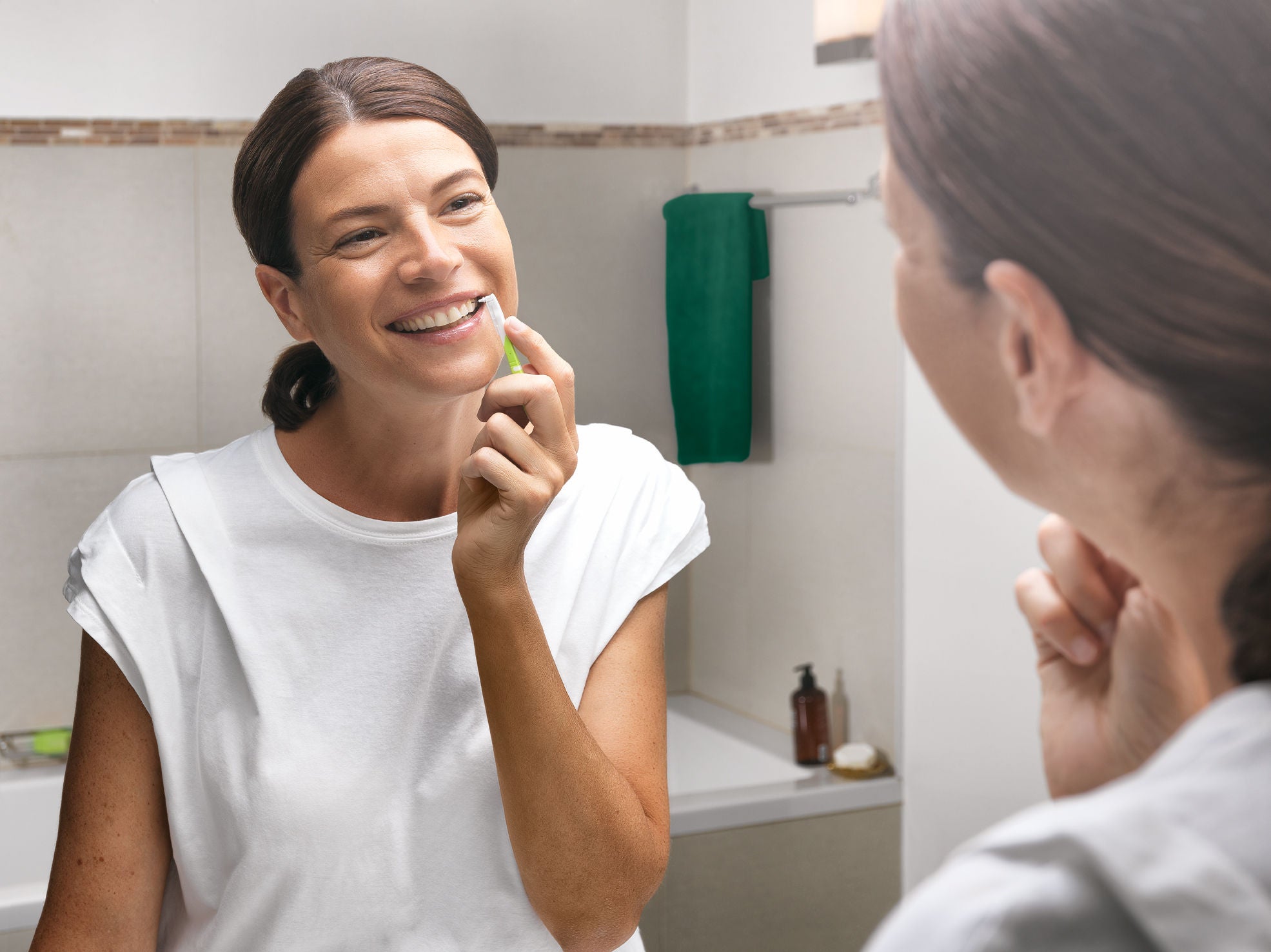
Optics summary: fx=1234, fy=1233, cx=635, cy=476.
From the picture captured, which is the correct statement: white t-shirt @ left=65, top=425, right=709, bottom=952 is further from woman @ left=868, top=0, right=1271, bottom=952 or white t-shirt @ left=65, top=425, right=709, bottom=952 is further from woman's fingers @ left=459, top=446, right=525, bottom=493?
woman @ left=868, top=0, right=1271, bottom=952

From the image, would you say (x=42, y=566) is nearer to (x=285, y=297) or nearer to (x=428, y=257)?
(x=285, y=297)

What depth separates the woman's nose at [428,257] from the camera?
886mm


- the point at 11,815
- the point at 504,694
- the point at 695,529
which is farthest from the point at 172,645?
the point at 11,815

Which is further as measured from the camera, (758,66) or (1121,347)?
(758,66)

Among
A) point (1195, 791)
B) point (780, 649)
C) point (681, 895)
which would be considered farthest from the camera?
point (780, 649)

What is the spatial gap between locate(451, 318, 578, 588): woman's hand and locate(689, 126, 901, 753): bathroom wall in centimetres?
121

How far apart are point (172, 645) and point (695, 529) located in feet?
1.43

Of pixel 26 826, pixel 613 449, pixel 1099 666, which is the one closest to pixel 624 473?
pixel 613 449

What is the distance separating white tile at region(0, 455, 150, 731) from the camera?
6.78 ft

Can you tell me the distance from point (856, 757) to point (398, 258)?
1.41 metres

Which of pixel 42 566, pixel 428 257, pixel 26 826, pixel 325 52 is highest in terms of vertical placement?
pixel 325 52

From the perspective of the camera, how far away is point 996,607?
1677 millimetres

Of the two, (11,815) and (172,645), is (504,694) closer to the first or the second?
(172,645)

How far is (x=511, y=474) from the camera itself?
2.67ft
